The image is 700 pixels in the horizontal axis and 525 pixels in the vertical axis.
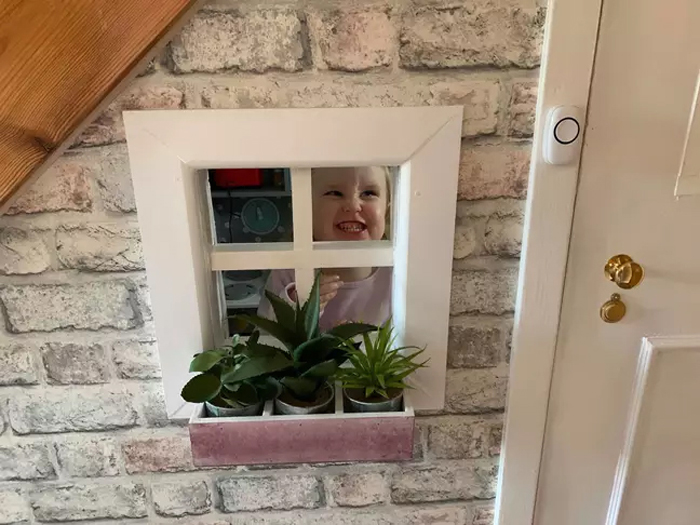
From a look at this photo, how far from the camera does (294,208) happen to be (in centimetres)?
117

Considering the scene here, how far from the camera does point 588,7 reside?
3.25 ft

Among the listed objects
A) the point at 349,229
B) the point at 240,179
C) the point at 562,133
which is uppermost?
the point at 562,133

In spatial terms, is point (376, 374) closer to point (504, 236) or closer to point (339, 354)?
point (339, 354)

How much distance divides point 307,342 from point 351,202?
0.44m

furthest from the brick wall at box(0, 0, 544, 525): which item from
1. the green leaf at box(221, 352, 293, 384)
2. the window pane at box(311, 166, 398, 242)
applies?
the window pane at box(311, 166, 398, 242)

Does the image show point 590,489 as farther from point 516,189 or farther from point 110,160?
point 110,160

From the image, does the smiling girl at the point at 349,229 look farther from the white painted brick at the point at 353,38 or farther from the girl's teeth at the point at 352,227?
the white painted brick at the point at 353,38

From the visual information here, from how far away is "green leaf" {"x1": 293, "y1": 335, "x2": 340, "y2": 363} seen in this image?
1.13 meters

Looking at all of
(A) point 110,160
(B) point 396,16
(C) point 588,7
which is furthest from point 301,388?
(C) point 588,7

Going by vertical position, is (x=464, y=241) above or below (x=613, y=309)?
above

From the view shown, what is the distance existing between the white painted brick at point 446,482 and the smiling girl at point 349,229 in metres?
0.34

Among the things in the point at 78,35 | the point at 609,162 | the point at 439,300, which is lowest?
the point at 439,300

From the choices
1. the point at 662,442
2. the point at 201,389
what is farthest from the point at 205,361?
the point at 662,442

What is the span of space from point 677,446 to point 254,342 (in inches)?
35.6
